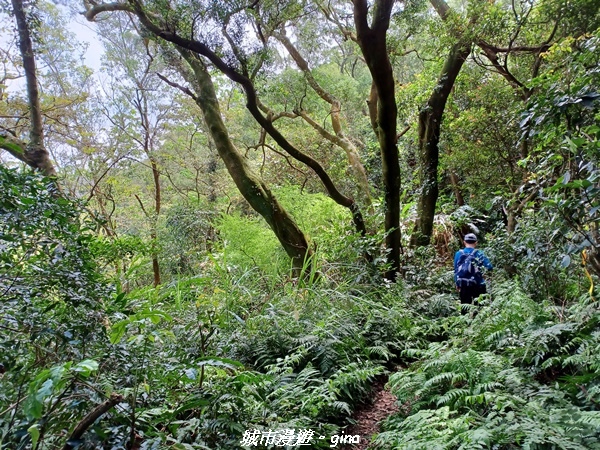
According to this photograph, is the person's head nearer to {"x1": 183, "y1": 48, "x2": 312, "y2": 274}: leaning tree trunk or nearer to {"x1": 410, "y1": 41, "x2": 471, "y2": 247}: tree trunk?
{"x1": 410, "y1": 41, "x2": 471, "y2": 247}: tree trunk

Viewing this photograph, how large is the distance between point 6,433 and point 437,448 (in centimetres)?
179

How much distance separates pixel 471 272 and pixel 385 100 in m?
2.56

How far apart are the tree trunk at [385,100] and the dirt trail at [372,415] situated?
257cm

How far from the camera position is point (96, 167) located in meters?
10.3

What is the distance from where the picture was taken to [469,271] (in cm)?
464

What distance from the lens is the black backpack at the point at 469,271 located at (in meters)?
4.63

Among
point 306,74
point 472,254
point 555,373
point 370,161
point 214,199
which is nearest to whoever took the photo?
point 555,373

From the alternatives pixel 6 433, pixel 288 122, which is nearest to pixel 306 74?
pixel 288 122

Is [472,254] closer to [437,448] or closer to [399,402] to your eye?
[399,402]

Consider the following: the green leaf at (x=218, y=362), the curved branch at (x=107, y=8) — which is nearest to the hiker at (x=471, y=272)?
the green leaf at (x=218, y=362)

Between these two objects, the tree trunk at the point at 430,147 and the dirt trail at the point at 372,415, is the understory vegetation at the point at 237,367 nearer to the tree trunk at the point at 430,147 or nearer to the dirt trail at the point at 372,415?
the dirt trail at the point at 372,415

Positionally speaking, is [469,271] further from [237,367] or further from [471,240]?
[237,367]

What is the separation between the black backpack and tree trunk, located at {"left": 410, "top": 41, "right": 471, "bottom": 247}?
5.58 ft

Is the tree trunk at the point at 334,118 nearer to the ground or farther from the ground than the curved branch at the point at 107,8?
nearer to the ground
